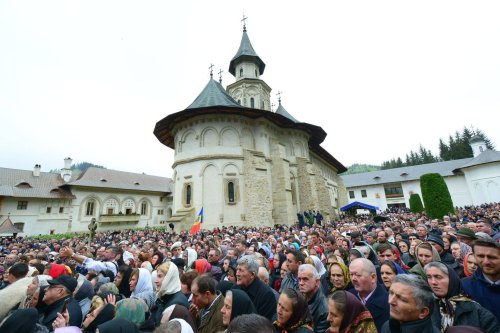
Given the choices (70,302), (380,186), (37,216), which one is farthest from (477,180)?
(37,216)

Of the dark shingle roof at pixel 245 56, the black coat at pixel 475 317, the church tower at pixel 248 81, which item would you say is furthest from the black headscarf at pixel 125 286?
the dark shingle roof at pixel 245 56

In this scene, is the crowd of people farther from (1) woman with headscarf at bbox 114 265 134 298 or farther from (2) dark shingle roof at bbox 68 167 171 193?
(2) dark shingle roof at bbox 68 167 171 193

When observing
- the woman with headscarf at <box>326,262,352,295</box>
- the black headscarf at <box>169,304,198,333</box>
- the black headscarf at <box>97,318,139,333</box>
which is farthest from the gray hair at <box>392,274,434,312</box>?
the black headscarf at <box>97,318,139,333</box>

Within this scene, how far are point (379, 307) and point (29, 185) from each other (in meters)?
41.5

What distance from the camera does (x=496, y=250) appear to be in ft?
8.71

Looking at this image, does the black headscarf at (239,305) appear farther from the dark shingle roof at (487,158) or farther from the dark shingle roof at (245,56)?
the dark shingle roof at (487,158)

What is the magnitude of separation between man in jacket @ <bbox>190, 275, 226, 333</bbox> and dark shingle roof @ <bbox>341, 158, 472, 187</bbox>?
1985 inches

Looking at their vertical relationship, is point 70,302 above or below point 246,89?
below

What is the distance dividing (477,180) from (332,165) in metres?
21.6

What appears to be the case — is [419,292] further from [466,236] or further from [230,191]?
[230,191]

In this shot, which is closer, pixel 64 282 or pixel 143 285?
pixel 64 282

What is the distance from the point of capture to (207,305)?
3.07 meters

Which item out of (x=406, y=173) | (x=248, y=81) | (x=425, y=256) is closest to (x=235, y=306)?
(x=425, y=256)

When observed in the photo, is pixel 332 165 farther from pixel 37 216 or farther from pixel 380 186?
pixel 37 216
